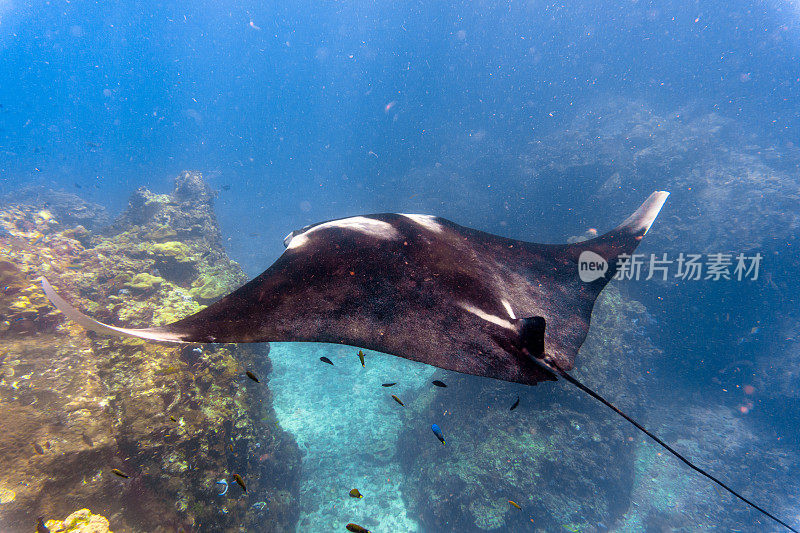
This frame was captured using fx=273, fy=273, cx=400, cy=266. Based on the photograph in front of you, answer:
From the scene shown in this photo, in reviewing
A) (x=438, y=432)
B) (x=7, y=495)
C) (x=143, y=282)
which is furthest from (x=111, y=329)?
(x=143, y=282)

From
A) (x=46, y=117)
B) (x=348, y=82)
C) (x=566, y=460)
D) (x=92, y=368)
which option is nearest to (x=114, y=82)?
(x=46, y=117)

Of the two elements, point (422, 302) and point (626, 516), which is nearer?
point (422, 302)

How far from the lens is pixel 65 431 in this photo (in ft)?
14.0

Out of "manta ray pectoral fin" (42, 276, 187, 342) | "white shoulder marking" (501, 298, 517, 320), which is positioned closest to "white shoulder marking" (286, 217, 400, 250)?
"white shoulder marking" (501, 298, 517, 320)

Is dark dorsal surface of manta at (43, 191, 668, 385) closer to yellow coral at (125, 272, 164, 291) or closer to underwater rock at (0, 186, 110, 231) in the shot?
yellow coral at (125, 272, 164, 291)

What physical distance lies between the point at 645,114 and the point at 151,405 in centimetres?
3792

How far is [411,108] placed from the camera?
2309 inches

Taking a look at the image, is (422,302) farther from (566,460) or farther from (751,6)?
(751,6)

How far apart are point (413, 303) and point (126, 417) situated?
5.87 m

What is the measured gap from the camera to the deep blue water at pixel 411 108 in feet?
49.5

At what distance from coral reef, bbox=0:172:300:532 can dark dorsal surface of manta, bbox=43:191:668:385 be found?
166 inches

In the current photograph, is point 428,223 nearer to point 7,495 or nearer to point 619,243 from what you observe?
point 619,243

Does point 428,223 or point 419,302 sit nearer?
point 419,302

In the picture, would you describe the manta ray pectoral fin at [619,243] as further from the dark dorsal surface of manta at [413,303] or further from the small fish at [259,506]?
the small fish at [259,506]
